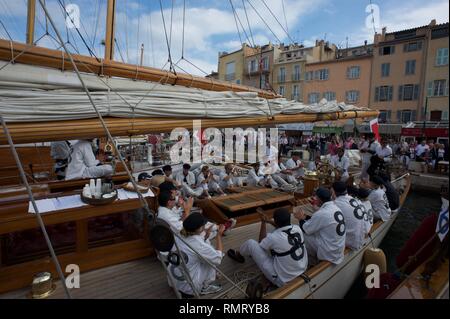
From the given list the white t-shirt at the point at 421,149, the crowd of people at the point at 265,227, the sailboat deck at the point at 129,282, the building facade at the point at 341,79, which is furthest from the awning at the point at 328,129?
the sailboat deck at the point at 129,282

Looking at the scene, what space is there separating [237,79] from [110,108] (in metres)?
43.2

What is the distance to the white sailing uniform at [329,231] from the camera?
3.79m

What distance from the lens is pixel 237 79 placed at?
44.8 metres

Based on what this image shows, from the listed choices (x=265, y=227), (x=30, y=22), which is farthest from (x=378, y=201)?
(x=30, y=22)

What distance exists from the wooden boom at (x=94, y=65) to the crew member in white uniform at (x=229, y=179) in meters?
2.16

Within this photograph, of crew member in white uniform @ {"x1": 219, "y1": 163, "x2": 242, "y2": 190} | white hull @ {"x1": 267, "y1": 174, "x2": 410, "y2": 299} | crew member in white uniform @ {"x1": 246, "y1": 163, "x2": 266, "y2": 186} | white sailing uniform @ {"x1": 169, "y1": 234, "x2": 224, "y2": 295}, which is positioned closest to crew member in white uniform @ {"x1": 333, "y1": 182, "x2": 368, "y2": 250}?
white hull @ {"x1": 267, "y1": 174, "x2": 410, "y2": 299}

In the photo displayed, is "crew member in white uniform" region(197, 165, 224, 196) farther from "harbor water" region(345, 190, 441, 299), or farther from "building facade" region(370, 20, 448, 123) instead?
"building facade" region(370, 20, 448, 123)

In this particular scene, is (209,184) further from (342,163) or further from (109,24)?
(342,163)

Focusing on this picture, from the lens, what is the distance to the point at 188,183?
6820 millimetres

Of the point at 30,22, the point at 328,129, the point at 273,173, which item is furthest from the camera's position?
the point at 328,129

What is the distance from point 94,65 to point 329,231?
4.48 meters

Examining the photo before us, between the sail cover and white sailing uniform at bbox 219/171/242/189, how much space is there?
280 centimetres

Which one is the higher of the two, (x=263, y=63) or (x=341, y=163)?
(x=263, y=63)
